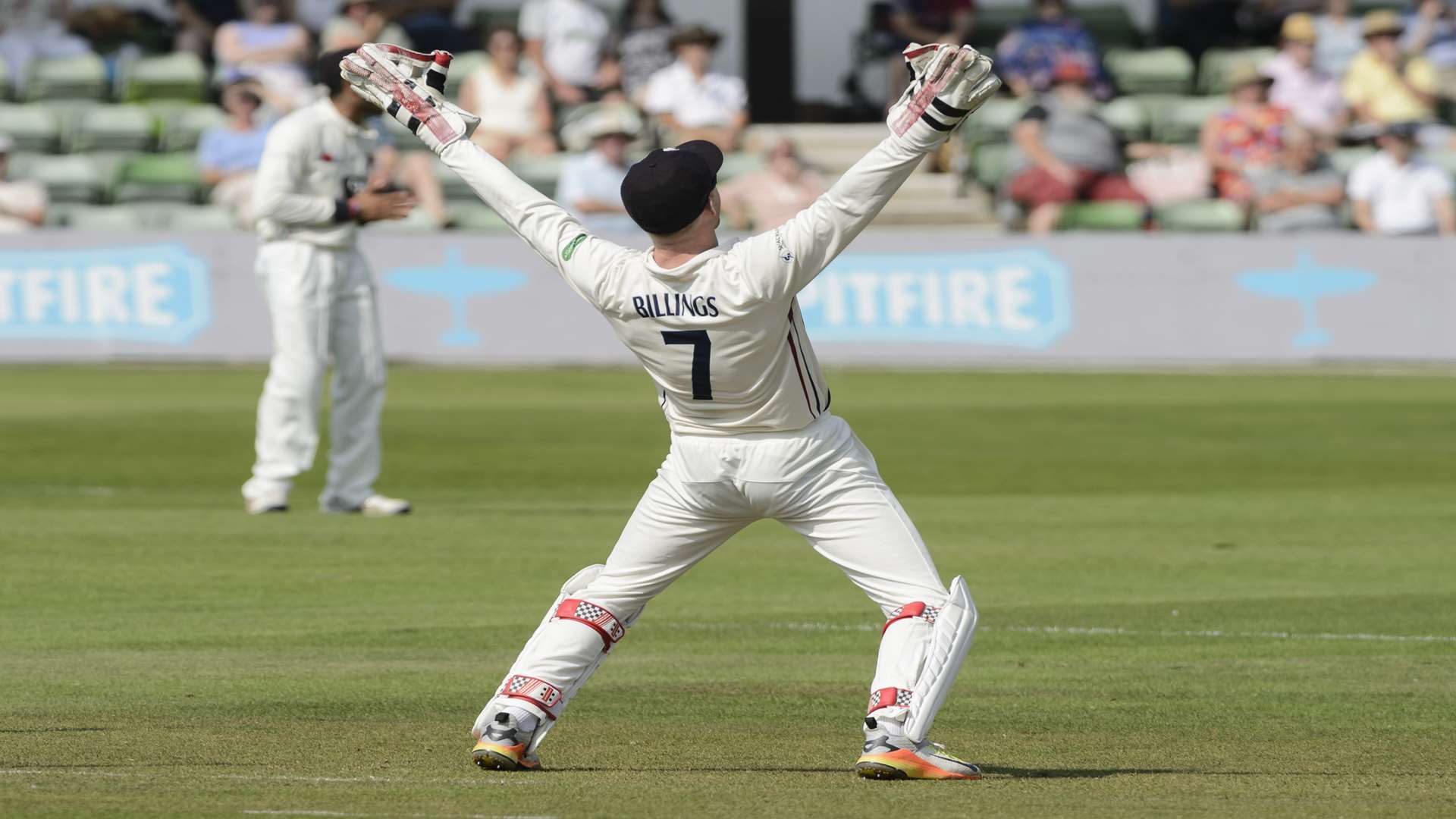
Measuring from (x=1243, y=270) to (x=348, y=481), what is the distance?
11.2m

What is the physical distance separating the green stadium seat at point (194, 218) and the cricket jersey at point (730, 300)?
16439mm

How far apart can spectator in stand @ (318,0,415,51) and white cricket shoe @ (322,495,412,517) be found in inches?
463

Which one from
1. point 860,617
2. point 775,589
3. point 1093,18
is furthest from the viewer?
point 1093,18

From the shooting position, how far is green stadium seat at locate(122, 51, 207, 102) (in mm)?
25422

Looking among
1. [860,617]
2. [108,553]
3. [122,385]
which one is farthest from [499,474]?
[122,385]

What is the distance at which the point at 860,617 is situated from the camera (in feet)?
30.2

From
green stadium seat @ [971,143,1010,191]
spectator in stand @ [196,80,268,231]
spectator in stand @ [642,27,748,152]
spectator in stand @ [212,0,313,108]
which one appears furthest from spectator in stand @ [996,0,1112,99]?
spectator in stand @ [196,80,268,231]

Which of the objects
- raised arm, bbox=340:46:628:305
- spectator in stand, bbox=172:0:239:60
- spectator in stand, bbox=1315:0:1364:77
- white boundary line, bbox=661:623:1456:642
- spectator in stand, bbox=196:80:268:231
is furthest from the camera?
spectator in stand, bbox=172:0:239:60

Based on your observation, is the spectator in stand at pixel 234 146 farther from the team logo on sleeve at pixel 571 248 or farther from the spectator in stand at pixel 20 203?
the team logo on sleeve at pixel 571 248

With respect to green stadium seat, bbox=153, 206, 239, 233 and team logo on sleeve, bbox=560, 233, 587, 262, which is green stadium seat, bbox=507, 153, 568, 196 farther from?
team logo on sleeve, bbox=560, 233, 587, 262

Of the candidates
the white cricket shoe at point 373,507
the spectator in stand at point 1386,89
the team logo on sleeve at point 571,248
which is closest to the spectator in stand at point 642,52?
the spectator in stand at point 1386,89

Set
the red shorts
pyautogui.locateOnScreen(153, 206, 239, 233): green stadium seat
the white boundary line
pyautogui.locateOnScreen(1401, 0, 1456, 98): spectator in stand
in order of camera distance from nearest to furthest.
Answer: the white boundary line < pyautogui.locateOnScreen(153, 206, 239, 233): green stadium seat < the red shorts < pyautogui.locateOnScreen(1401, 0, 1456, 98): spectator in stand

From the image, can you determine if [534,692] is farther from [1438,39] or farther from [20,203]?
[1438,39]

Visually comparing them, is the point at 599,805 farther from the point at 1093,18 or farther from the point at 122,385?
the point at 1093,18
